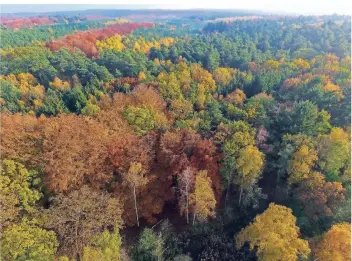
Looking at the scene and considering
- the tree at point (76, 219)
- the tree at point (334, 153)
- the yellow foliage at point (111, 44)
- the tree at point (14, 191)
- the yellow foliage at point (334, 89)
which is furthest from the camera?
the yellow foliage at point (111, 44)

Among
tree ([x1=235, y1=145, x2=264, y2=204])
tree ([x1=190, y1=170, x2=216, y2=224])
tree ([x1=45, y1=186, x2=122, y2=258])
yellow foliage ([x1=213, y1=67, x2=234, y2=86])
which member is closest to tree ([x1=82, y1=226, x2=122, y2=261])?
tree ([x1=45, y1=186, x2=122, y2=258])

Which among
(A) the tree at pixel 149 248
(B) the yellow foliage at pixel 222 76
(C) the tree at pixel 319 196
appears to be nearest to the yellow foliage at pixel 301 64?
(B) the yellow foliage at pixel 222 76

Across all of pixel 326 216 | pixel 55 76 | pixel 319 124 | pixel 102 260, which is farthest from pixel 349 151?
pixel 55 76

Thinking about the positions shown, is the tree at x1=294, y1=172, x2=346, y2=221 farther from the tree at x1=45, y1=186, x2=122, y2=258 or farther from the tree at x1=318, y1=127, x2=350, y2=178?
the tree at x1=45, y1=186, x2=122, y2=258

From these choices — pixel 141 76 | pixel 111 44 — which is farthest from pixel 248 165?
pixel 111 44

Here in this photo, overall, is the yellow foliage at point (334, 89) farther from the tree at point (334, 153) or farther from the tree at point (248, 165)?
the tree at point (248, 165)

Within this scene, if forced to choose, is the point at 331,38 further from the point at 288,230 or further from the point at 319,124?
the point at 288,230

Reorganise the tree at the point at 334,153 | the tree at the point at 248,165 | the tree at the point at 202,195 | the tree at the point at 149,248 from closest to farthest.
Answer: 1. the tree at the point at 149,248
2. the tree at the point at 202,195
3. the tree at the point at 248,165
4. the tree at the point at 334,153
